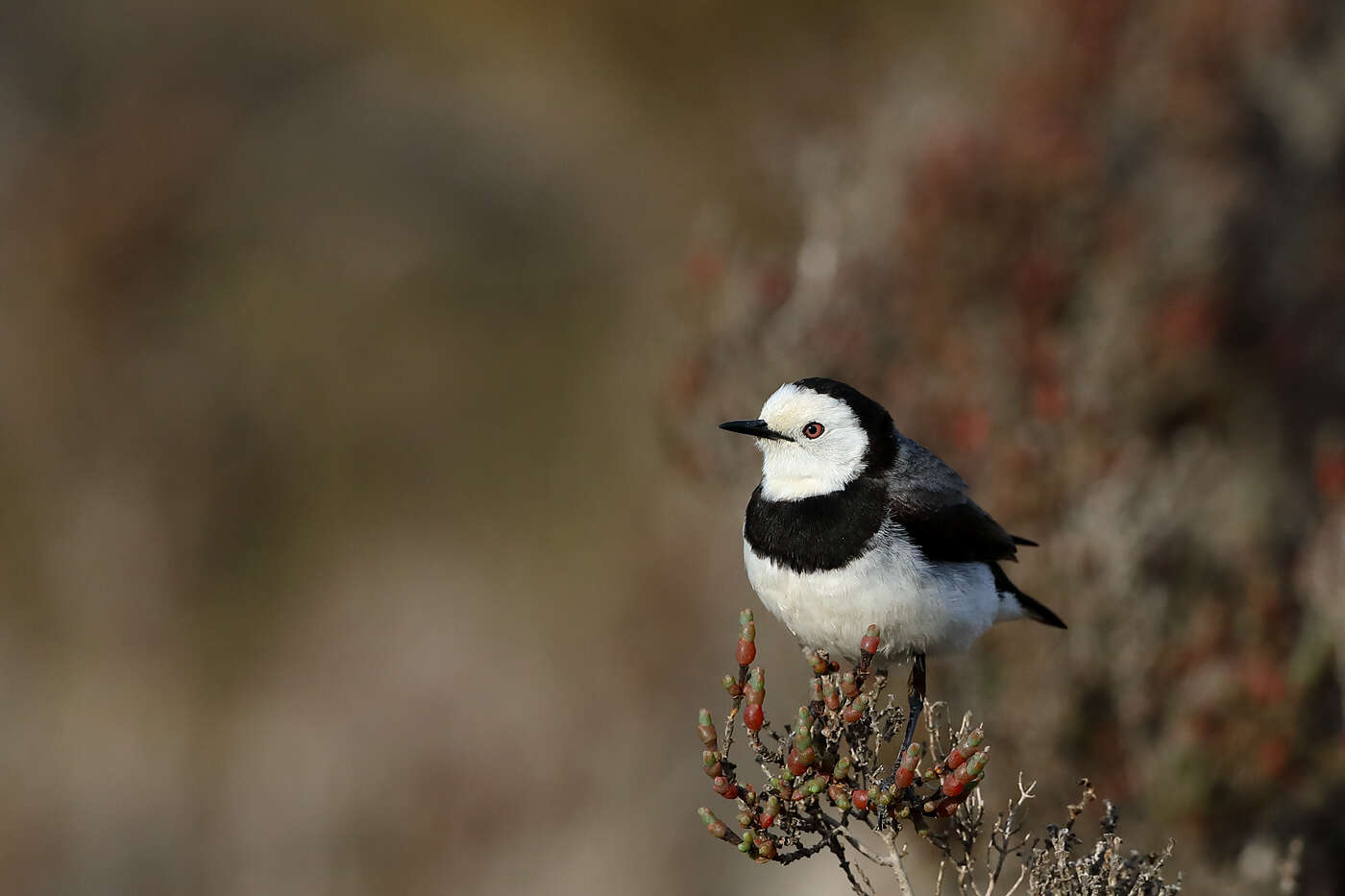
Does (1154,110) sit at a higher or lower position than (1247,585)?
higher

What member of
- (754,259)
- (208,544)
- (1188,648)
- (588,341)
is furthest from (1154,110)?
(208,544)

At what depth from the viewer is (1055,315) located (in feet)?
28.2

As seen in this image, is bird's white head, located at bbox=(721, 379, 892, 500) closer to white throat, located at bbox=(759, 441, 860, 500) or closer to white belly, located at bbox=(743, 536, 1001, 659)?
white throat, located at bbox=(759, 441, 860, 500)

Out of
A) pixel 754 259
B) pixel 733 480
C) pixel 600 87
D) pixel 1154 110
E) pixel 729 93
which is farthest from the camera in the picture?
pixel 600 87

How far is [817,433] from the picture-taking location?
159 inches

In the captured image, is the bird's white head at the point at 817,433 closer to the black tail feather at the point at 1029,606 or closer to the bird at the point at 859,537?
the bird at the point at 859,537

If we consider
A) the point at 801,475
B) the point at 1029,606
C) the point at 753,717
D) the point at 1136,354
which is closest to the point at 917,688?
the point at 801,475

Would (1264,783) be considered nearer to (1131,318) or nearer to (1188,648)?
(1188,648)

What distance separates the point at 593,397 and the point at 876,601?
12956 millimetres

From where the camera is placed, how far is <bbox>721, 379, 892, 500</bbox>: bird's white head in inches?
158

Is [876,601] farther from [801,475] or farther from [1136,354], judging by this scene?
[1136,354]

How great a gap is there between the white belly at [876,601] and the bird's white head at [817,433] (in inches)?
9.2

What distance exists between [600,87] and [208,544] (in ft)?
24.0

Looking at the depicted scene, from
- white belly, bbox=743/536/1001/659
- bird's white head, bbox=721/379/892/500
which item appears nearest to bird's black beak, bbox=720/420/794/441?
bird's white head, bbox=721/379/892/500
